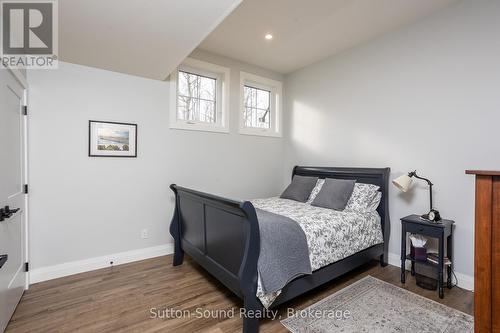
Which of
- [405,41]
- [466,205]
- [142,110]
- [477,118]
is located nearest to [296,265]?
[466,205]

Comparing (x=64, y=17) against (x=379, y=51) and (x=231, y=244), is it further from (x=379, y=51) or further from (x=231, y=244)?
(x=379, y=51)

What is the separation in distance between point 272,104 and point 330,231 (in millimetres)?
2813

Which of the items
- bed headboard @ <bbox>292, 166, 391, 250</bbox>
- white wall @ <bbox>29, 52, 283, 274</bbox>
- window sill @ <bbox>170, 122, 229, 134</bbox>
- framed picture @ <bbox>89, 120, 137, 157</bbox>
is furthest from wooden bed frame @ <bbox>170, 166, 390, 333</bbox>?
window sill @ <bbox>170, 122, 229, 134</bbox>

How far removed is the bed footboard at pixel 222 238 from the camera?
67.8 inches

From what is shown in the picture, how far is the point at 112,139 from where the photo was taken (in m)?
2.91

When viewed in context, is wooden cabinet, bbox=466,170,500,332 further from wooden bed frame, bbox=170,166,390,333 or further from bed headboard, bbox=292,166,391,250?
bed headboard, bbox=292,166,391,250

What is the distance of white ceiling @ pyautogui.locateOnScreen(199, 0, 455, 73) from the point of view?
2.53 m

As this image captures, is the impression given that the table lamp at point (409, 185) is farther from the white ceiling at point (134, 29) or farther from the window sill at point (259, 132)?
the white ceiling at point (134, 29)

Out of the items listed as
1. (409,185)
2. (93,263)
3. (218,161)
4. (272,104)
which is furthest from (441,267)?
(93,263)

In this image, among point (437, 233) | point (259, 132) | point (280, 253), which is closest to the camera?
point (280, 253)

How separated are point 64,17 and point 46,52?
738 millimetres

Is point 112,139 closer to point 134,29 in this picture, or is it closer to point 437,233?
point 134,29

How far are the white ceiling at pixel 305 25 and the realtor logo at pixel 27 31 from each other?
1.69 metres

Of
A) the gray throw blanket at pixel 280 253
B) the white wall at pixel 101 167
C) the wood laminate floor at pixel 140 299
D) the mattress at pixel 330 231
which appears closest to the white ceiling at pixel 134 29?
the white wall at pixel 101 167
